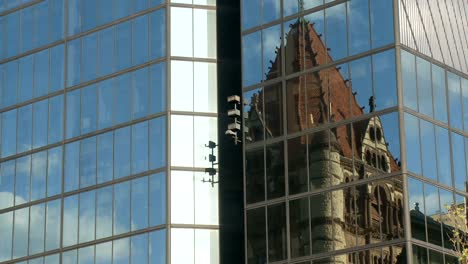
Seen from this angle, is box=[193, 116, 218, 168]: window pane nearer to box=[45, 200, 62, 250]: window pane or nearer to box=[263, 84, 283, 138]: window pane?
box=[263, 84, 283, 138]: window pane

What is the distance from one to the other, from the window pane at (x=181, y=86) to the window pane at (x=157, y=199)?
10.9 ft

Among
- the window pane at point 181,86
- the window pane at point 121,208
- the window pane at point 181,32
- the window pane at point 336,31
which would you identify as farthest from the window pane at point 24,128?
the window pane at point 336,31

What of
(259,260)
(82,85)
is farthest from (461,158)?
(82,85)

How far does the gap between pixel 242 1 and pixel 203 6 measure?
12.2 feet

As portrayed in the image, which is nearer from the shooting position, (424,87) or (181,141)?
(424,87)

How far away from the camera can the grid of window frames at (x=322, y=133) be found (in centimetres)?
4947

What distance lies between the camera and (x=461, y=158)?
172 feet

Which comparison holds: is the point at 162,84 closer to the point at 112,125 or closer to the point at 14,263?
the point at 112,125

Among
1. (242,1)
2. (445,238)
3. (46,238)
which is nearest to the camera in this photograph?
(445,238)

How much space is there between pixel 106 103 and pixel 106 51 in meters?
2.55

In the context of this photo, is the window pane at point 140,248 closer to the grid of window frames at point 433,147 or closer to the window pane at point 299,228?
the window pane at point 299,228

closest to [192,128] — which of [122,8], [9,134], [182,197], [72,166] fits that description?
[182,197]

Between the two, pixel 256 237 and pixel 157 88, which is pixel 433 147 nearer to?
pixel 256 237

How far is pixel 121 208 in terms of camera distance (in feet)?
187
